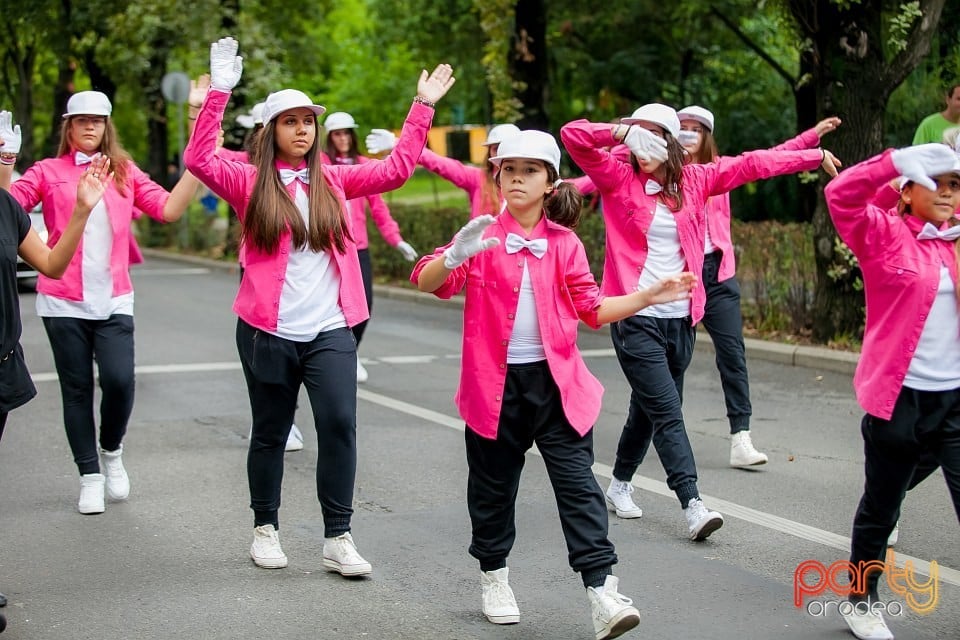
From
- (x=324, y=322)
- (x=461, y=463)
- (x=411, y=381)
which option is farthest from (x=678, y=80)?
(x=324, y=322)

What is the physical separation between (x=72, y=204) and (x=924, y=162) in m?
4.14

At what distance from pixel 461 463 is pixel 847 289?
5385 millimetres

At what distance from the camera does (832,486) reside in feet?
23.0

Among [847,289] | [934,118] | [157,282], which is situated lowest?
[157,282]

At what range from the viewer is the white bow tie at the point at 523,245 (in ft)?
15.3

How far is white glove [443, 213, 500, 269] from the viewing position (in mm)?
4250

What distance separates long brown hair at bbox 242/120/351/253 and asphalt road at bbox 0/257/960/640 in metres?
1.37

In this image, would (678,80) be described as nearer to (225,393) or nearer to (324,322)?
(225,393)

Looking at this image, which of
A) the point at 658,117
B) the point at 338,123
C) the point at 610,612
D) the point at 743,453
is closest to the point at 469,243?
the point at 610,612

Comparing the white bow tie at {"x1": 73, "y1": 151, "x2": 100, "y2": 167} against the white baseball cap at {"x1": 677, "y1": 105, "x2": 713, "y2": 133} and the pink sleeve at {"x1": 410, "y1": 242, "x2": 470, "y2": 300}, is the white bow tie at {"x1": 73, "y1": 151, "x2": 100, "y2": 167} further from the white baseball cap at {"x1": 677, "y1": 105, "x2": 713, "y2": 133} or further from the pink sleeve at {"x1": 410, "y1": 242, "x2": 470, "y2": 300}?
the white baseball cap at {"x1": 677, "y1": 105, "x2": 713, "y2": 133}

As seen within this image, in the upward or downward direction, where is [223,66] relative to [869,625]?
upward

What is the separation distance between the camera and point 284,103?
5219mm

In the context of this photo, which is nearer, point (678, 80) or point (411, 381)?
point (411, 381)

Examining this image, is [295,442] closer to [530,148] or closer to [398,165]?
[398,165]
